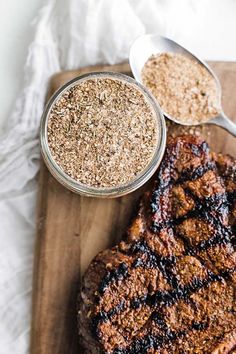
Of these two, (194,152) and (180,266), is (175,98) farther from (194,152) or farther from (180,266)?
(180,266)

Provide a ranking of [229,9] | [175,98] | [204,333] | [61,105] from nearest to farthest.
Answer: [204,333]
[61,105]
[175,98]
[229,9]

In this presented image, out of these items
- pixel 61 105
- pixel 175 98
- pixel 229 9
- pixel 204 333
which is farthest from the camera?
pixel 229 9

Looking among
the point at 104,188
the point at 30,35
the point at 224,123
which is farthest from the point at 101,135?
the point at 30,35

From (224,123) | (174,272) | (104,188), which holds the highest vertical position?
(224,123)

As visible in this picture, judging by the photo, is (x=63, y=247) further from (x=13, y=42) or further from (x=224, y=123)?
(x=13, y=42)

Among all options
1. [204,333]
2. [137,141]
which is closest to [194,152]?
[137,141]

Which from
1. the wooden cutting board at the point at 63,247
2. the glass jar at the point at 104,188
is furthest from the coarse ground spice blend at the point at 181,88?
the wooden cutting board at the point at 63,247
